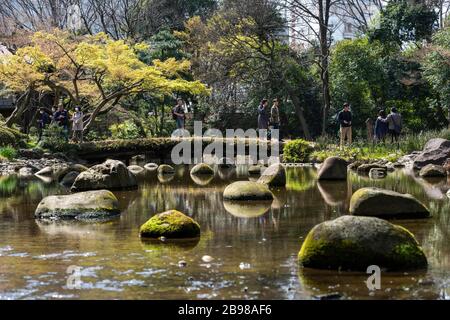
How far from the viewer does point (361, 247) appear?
29.9 ft

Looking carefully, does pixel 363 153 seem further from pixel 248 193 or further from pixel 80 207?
pixel 80 207

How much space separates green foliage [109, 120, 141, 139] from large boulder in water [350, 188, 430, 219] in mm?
25504

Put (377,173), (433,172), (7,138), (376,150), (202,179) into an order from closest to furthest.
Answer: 1. (433,172)
2. (202,179)
3. (377,173)
4. (376,150)
5. (7,138)

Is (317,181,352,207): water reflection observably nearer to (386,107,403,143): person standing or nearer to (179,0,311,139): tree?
(386,107,403,143): person standing

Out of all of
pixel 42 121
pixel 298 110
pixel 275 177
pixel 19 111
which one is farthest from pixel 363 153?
pixel 19 111

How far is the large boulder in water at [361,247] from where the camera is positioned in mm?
9094

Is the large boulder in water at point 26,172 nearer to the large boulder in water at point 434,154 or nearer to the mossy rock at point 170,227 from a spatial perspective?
the large boulder in water at point 434,154

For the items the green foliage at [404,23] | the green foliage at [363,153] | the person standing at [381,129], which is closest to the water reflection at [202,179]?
the green foliage at [363,153]

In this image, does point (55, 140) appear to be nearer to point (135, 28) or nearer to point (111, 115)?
point (111, 115)

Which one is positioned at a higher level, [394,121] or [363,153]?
[394,121]

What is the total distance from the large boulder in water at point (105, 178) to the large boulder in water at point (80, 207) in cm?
450

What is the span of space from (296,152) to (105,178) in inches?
479

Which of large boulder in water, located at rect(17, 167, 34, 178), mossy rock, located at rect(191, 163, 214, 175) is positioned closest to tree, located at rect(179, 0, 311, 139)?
mossy rock, located at rect(191, 163, 214, 175)
